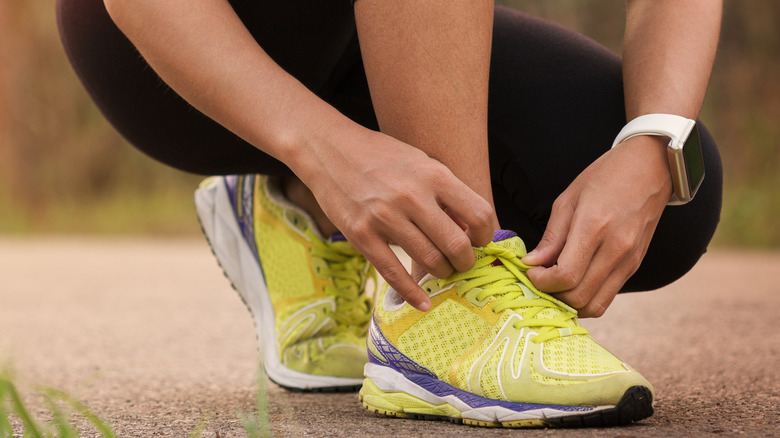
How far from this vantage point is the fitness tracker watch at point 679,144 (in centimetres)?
88

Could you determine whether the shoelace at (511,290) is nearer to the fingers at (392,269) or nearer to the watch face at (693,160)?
the fingers at (392,269)

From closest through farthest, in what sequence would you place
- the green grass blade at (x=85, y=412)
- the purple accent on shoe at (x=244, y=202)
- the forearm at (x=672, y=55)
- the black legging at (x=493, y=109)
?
the green grass blade at (x=85, y=412) → the forearm at (x=672, y=55) → the black legging at (x=493, y=109) → the purple accent on shoe at (x=244, y=202)

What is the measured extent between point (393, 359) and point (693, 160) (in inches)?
15.9

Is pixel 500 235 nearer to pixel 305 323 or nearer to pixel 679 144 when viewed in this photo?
pixel 679 144

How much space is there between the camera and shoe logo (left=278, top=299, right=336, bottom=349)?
1169 mm

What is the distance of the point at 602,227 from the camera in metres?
0.82

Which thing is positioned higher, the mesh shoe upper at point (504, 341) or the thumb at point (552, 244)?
the thumb at point (552, 244)

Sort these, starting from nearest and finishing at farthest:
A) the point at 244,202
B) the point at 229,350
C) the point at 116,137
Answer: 1. the point at 244,202
2. the point at 229,350
3. the point at 116,137

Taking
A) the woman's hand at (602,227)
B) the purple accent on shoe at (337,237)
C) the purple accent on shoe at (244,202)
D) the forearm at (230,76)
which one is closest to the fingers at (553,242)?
the woman's hand at (602,227)

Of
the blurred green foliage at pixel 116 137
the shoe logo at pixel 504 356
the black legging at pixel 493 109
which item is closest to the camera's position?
the shoe logo at pixel 504 356

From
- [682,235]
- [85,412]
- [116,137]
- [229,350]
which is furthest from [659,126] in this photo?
[116,137]

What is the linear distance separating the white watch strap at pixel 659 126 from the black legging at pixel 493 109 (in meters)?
0.22

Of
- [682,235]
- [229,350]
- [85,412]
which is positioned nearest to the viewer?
[85,412]

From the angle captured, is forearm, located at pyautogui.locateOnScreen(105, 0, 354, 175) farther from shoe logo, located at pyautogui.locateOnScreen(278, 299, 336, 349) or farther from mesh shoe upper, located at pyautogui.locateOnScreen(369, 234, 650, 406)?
shoe logo, located at pyautogui.locateOnScreen(278, 299, 336, 349)
